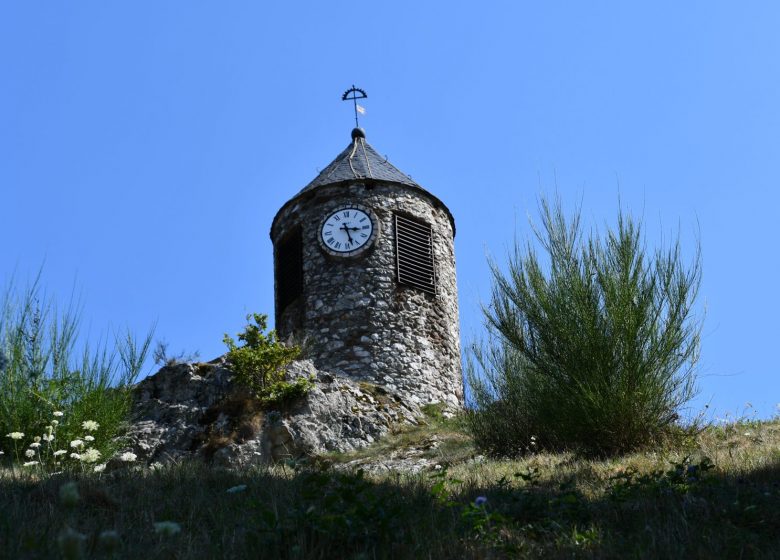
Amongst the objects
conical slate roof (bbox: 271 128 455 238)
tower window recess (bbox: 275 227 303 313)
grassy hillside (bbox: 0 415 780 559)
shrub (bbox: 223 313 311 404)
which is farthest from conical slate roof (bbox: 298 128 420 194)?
grassy hillside (bbox: 0 415 780 559)

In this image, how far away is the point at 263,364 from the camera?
12.2 m

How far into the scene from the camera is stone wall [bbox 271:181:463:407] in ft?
47.7

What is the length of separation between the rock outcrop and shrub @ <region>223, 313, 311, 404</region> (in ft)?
0.47

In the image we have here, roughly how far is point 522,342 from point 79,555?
→ 309 inches

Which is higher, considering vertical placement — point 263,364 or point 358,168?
point 358,168

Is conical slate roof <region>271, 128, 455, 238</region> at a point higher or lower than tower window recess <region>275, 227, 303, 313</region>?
higher

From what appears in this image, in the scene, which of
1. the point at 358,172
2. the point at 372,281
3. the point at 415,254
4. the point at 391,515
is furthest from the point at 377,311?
the point at 391,515

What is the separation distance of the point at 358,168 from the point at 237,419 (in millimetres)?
6642

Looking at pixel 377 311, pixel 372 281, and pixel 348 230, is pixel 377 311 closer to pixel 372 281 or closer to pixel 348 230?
pixel 372 281

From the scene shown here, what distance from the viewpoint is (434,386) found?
48.7ft

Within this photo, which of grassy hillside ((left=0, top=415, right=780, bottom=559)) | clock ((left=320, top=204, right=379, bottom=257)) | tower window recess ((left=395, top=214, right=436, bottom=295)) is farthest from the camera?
tower window recess ((left=395, top=214, right=436, bottom=295))

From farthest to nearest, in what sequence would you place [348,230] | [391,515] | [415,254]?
[415,254], [348,230], [391,515]

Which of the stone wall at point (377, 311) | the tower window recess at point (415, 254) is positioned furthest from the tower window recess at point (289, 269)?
the tower window recess at point (415, 254)

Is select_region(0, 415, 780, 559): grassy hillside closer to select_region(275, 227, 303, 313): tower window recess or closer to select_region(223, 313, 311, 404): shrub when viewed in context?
select_region(223, 313, 311, 404): shrub
